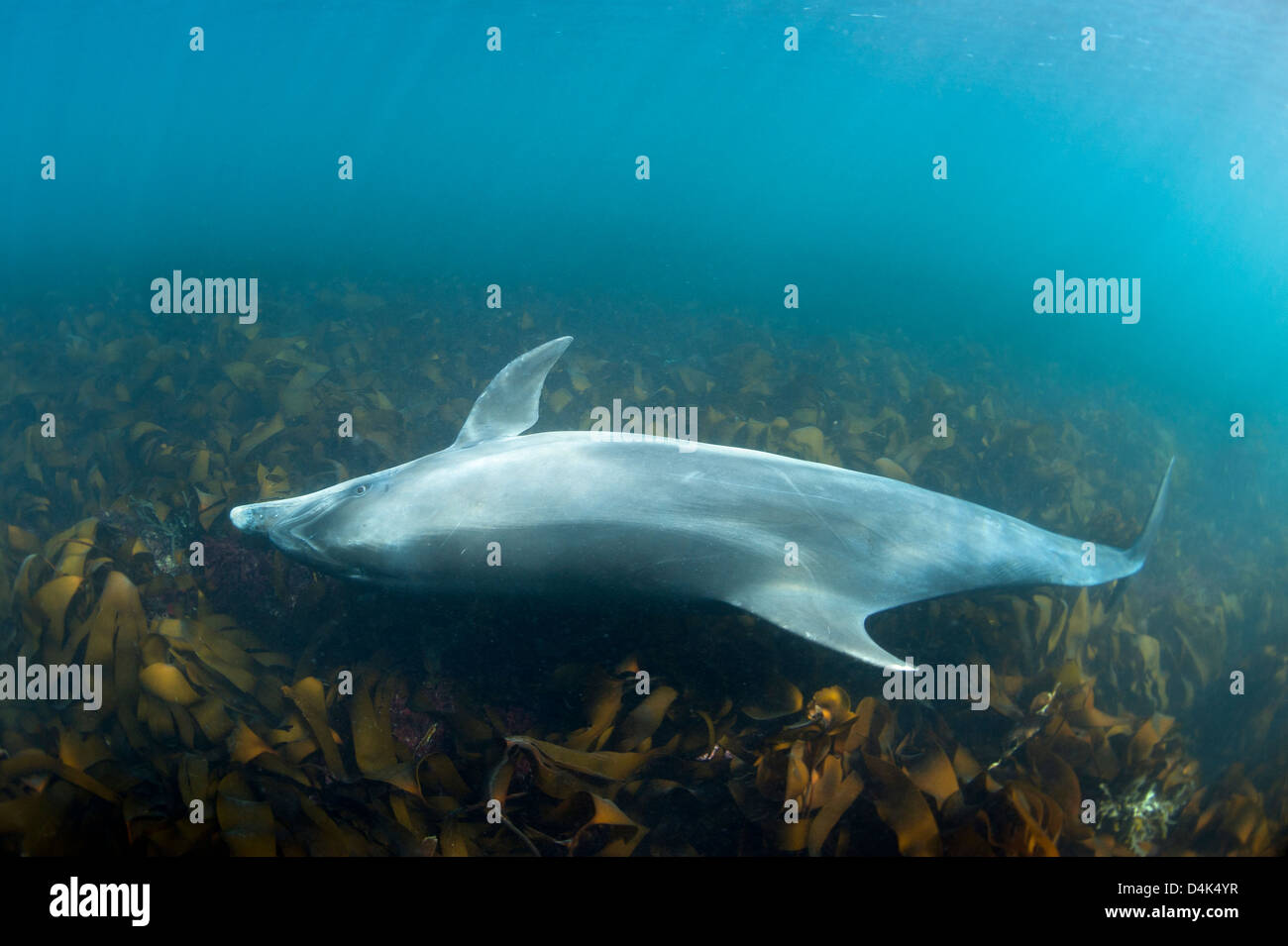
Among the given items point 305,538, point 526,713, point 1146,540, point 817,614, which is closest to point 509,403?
point 305,538

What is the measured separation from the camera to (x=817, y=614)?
2.75 meters

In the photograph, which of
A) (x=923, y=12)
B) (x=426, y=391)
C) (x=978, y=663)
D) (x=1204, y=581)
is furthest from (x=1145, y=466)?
Result: (x=923, y=12)

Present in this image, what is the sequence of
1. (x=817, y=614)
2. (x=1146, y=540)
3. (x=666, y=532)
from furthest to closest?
1. (x=1146, y=540)
2. (x=666, y=532)
3. (x=817, y=614)

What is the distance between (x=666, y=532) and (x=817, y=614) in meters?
0.81

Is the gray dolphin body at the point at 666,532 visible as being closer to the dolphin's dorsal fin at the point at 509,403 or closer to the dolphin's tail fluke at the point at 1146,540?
the dolphin's dorsal fin at the point at 509,403

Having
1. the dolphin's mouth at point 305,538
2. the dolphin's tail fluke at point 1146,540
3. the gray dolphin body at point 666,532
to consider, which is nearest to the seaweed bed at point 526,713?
the gray dolphin body at point 666,532

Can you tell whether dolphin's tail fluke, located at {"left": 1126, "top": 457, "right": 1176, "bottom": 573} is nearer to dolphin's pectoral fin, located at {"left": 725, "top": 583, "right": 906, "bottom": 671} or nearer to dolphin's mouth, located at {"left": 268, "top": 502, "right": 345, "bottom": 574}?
dolphin's pectoral fin, located at {"left": 725, "top": 583, "right": 906, "bottom": 671}

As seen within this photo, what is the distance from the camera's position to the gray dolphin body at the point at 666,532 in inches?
113

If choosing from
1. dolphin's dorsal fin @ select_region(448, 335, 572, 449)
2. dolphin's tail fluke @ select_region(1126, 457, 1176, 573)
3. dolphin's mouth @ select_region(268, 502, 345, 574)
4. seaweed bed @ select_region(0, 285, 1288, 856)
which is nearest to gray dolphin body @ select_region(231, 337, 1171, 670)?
dolphin's mouth @ select_region(268, 502, 345, 574)

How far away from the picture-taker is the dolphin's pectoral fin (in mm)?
2594

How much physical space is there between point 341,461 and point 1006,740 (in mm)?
5605

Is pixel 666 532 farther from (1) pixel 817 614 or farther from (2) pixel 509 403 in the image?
(2) pixel 509 403

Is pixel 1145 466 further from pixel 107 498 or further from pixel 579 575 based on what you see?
pixel 107 498

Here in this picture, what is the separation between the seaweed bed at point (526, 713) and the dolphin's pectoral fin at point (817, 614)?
0.47 m
